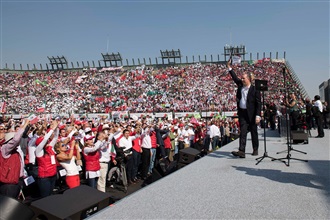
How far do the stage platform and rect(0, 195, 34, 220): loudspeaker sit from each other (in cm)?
63

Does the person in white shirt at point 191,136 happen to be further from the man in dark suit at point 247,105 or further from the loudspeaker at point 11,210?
the loudspeaker at point 11,210

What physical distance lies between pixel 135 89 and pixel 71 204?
53.3 meters

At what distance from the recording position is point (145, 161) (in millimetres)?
11320

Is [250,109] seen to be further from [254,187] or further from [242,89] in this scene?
[254,187]

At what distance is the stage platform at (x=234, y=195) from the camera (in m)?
2.86

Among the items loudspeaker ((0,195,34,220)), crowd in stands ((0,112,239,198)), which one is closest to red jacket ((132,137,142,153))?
crowd in stands ((0,112,239,198))

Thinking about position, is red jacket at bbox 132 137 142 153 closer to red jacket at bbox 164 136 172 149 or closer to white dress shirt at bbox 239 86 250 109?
red jacket at bbox 164 136 172 149

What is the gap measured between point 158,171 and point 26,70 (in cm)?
8090

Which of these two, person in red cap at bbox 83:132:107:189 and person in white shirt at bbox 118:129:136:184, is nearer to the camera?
person in red cap at bbox 83:132:107:189

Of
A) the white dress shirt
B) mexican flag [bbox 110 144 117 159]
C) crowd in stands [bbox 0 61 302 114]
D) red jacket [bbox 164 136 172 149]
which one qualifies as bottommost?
red jacket [bbox 164 136 172 149]

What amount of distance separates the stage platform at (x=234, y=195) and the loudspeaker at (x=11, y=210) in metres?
0.63

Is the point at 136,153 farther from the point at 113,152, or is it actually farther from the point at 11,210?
the point at 11,210

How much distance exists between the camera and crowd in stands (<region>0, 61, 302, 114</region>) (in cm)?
4531

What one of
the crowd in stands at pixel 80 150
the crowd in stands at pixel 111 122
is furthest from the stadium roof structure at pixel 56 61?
the crowd in stands at pixel 80 150
